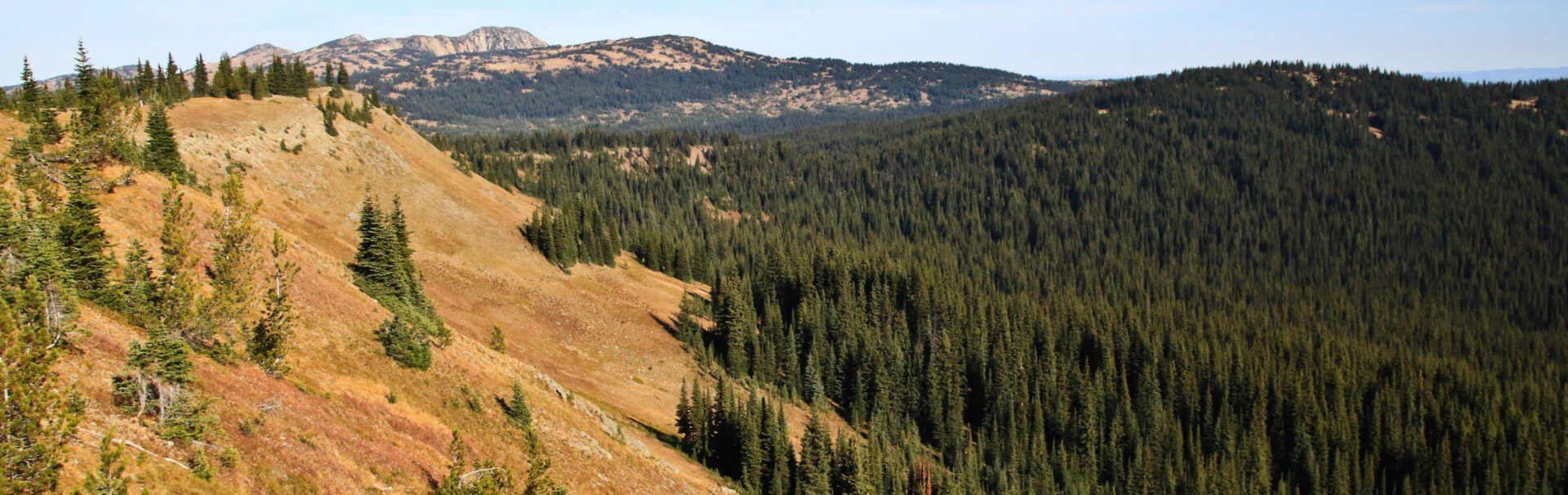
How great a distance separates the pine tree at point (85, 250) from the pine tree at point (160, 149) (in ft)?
83.3

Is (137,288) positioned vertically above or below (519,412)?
above

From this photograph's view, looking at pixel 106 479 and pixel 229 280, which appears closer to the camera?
pixel 106 479

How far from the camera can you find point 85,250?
3181cm

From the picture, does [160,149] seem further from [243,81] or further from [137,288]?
[243,81]

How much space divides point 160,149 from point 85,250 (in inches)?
1188

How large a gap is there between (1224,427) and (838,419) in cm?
5407

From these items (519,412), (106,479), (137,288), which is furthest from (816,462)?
(106,479)

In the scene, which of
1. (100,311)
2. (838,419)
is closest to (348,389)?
(100,311)

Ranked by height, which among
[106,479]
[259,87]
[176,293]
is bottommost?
[106,479]

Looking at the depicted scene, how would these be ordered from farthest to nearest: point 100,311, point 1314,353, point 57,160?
point 1314,353
point 57,160
point 100,311

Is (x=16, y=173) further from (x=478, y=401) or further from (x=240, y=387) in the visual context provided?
(x=478, y=401)

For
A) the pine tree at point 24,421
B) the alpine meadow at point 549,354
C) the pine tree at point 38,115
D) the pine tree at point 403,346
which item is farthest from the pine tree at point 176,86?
the pine tree at point 24,421

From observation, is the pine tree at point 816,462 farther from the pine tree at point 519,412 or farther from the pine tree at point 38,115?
the pine tree at point 38,115

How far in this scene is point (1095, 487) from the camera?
103 m
